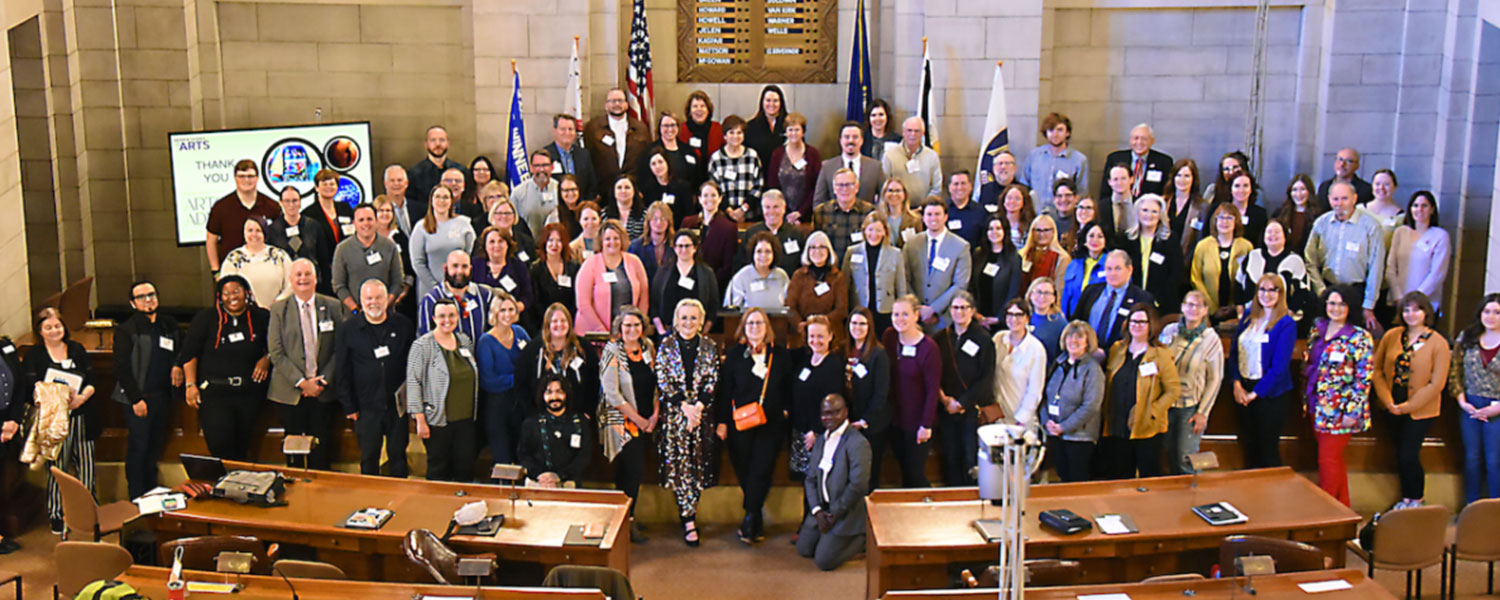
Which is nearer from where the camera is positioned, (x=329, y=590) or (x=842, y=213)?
(x=329, y=590)

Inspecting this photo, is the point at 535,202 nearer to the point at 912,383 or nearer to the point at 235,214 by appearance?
the point at 235,214

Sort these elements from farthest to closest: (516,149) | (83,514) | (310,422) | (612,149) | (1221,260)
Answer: (516,149) → (612,149) → (1221,260) → (310,422) → (83,514)

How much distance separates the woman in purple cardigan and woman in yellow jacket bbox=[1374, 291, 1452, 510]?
279 centimetres

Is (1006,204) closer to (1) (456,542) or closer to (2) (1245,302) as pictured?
(2) (1245,302)

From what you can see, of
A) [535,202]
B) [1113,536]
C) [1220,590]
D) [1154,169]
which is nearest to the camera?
[1220,590]

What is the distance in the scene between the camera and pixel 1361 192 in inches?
449

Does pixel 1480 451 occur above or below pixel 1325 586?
above

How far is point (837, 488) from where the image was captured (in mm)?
9078

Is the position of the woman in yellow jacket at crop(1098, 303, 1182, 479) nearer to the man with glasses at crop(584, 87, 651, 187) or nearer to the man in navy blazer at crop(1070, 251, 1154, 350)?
the man in navy blazer at crop(1070, 251, 1154, 350)

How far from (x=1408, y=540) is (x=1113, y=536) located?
66.3 inches

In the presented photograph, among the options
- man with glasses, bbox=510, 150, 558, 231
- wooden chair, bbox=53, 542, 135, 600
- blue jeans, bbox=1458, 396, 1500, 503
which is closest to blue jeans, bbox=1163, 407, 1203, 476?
blue jeans, bbox=1458, 396, 1500, 503

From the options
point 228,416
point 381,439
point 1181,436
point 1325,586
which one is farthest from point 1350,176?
point 228,416

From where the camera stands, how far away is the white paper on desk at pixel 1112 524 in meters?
8.02

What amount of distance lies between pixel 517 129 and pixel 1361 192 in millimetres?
6436
